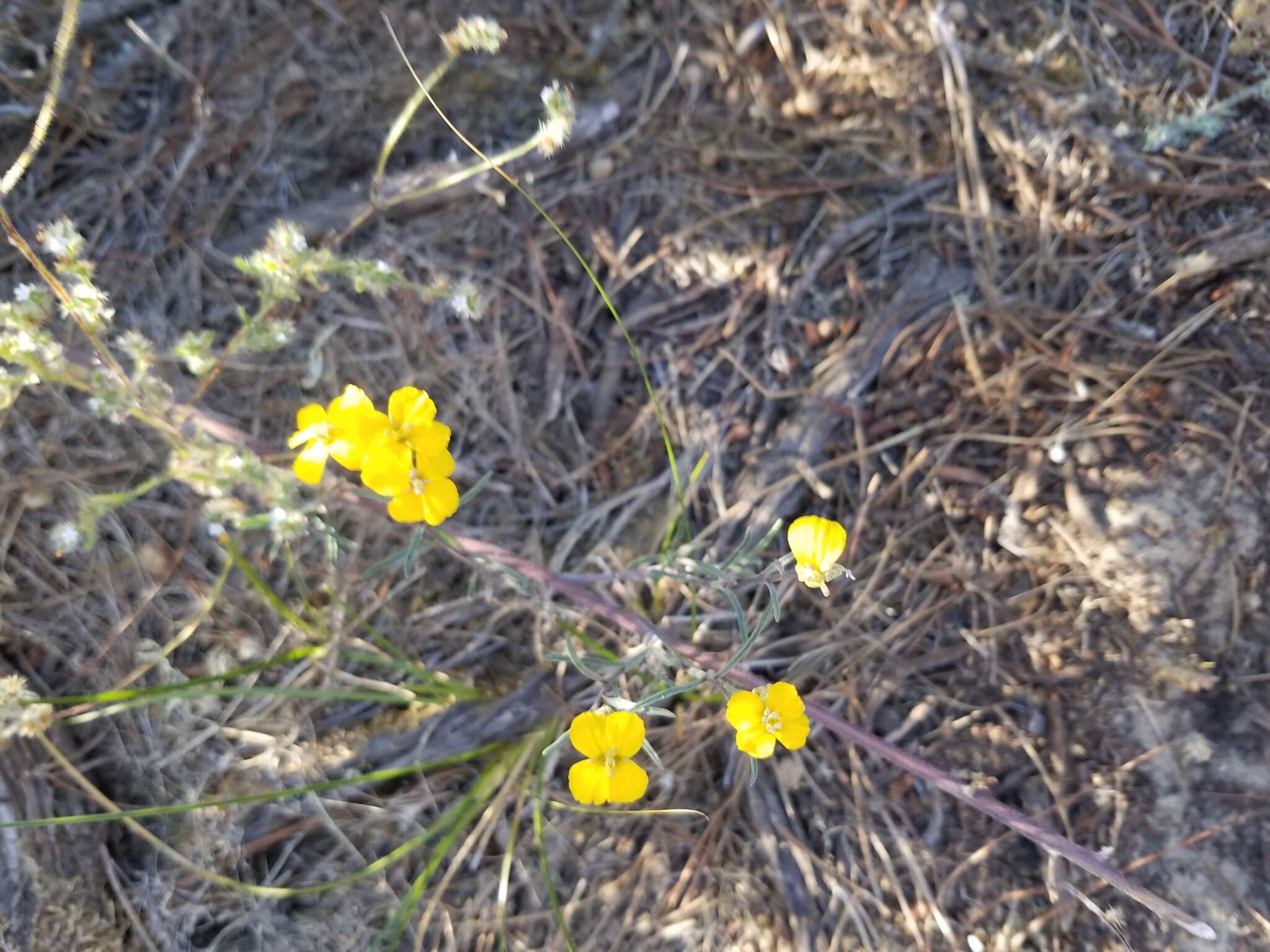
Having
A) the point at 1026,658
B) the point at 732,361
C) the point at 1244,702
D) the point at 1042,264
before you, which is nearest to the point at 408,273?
the point at 732,361

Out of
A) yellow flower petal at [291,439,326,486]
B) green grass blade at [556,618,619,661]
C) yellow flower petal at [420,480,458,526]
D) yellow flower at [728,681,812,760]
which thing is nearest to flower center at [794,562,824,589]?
yellow flower at [728,681,812,760]

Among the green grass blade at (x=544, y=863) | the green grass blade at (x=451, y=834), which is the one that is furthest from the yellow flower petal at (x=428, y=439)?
the green grass blade at (x=451, y=834)

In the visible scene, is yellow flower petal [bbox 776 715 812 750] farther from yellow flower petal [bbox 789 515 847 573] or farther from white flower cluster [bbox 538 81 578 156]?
white flower cluster [bbox 538 81 578 156]

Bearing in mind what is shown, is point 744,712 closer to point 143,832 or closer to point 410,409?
point 410,409

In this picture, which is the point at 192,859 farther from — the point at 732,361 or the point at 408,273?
the point at 732,361

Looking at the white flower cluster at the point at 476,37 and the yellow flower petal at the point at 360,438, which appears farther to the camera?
the white flower cluster at the point at 476,37

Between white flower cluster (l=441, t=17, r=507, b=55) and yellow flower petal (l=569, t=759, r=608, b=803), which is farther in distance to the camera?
white flower cluster (l=441, t=17, r=507, b=55)

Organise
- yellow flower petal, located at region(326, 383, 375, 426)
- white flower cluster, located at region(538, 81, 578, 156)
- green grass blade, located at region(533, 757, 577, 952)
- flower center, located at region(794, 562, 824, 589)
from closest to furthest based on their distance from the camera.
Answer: flower center, located at region(794, 562, 824, 589) → yellow flower petal, located at region(326, 383, 375, 426) → white flower cluster, located at region(538, 81, 578, 156) → green grass blade, located at region(533, 757, 577, 952)

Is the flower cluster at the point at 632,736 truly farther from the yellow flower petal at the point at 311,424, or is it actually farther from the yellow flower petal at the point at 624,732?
the yellow flower petal at the point at 311,424
